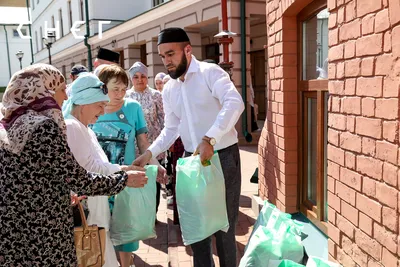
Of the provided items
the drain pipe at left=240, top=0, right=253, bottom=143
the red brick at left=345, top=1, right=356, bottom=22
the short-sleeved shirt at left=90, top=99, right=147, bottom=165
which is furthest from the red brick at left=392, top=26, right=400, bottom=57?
the drain pipe at left=240, top=0, right=253, bottom=143

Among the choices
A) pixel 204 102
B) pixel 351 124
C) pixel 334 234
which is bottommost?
pixel 334 234

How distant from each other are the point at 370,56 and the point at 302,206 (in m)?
1.79

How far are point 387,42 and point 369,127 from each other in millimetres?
384

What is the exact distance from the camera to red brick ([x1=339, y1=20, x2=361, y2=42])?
6.02ft

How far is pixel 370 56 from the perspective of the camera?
1735mm

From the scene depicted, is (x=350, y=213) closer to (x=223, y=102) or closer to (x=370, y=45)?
(x=370, y=45)

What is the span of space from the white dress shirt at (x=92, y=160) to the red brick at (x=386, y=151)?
60.6 inches

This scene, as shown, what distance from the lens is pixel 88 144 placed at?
2441mm

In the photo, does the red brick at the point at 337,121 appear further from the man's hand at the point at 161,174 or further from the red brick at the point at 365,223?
the man's hand at the point at 161,174

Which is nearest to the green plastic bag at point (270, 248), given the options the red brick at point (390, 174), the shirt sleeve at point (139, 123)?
the red brick at point (390, 174)

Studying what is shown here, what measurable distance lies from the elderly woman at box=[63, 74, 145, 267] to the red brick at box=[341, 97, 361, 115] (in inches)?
55.7

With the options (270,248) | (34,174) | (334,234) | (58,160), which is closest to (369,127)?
(334,234)

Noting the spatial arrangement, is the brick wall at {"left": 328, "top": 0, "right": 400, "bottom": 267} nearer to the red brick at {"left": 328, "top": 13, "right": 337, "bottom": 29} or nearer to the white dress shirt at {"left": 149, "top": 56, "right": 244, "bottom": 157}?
the red brick at {"left": 328, "top": 13, "right": 337, "bottom": 29}

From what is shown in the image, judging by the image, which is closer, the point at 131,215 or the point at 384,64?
the point at 384,64
